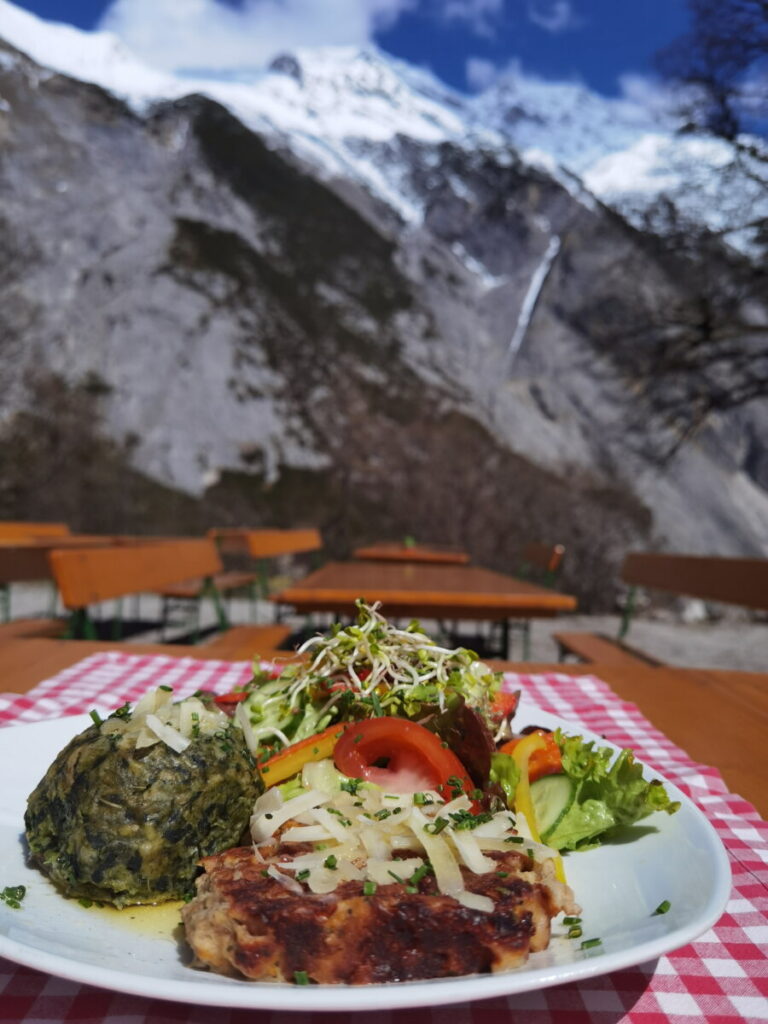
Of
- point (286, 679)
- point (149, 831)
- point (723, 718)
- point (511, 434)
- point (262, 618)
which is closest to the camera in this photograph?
point (149, 831)

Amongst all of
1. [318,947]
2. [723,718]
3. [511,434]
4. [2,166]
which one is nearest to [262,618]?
[723,718]

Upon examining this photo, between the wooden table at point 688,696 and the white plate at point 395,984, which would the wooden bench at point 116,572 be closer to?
the wooden table at point 688,696

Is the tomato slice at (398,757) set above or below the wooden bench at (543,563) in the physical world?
above

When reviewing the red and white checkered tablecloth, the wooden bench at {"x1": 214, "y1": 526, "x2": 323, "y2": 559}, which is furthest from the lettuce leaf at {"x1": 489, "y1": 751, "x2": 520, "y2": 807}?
the wooden bench at {"x1": 214, "y1": 526, "x2": 323, "y2": 559}

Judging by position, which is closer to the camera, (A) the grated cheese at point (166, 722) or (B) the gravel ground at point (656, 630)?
(A) the grated cheese at point (166, 722)

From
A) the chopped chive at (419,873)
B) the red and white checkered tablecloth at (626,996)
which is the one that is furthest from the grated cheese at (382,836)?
the red and white checkered tablecloth at (626,996)

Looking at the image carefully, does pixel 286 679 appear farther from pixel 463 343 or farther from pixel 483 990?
pixel 463 343

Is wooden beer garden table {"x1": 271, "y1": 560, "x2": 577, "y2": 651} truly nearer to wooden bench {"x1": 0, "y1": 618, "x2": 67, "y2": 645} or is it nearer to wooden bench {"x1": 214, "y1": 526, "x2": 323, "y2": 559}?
wooden bench {"x1": 0, "y1": 618, "x2": 67, "y2": 645}
